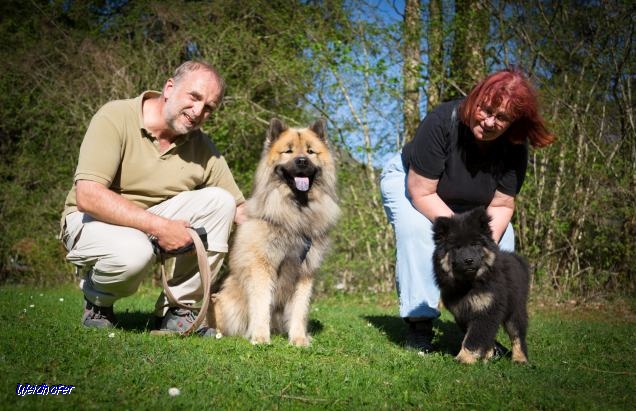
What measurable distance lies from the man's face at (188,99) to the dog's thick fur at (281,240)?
555mm

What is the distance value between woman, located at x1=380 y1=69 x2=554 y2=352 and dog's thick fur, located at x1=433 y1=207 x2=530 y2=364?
359mm

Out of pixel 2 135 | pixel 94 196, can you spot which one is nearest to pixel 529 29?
pixel 94 196

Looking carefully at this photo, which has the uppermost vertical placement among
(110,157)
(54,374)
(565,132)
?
(565,132)

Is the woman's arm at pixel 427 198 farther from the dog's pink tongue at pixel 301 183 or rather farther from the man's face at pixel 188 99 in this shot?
the man's face at pixel 188 99

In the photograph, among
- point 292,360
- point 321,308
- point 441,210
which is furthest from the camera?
point 321,308

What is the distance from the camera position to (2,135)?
8.22 meters

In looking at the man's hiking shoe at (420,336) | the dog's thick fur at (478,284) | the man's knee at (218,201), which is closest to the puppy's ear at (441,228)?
the dog's thick fur at (478,284)

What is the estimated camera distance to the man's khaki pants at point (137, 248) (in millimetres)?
3432

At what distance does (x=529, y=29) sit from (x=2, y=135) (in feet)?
25.4

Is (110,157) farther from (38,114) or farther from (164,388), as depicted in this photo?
(38,114)

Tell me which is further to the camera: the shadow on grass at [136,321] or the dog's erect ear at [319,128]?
the dog's erect ear at [319,128]

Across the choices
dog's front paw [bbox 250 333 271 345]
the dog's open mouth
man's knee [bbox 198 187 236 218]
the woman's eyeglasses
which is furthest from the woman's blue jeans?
man's knee [bbox 198 187 236 218]

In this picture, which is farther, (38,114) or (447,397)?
(38,114)

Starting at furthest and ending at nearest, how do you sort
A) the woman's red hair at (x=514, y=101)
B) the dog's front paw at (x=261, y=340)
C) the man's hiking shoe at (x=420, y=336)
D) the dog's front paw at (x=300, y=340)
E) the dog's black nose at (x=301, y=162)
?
the dog's black nose at (x=301, y=162) → the man's hiking shoe at (x=420, y=336) → the dog's front paw at (x=300, y=340) → the dog's front paw at (x=261, y=340) → the woman's red hair at (x=514, y=101)
